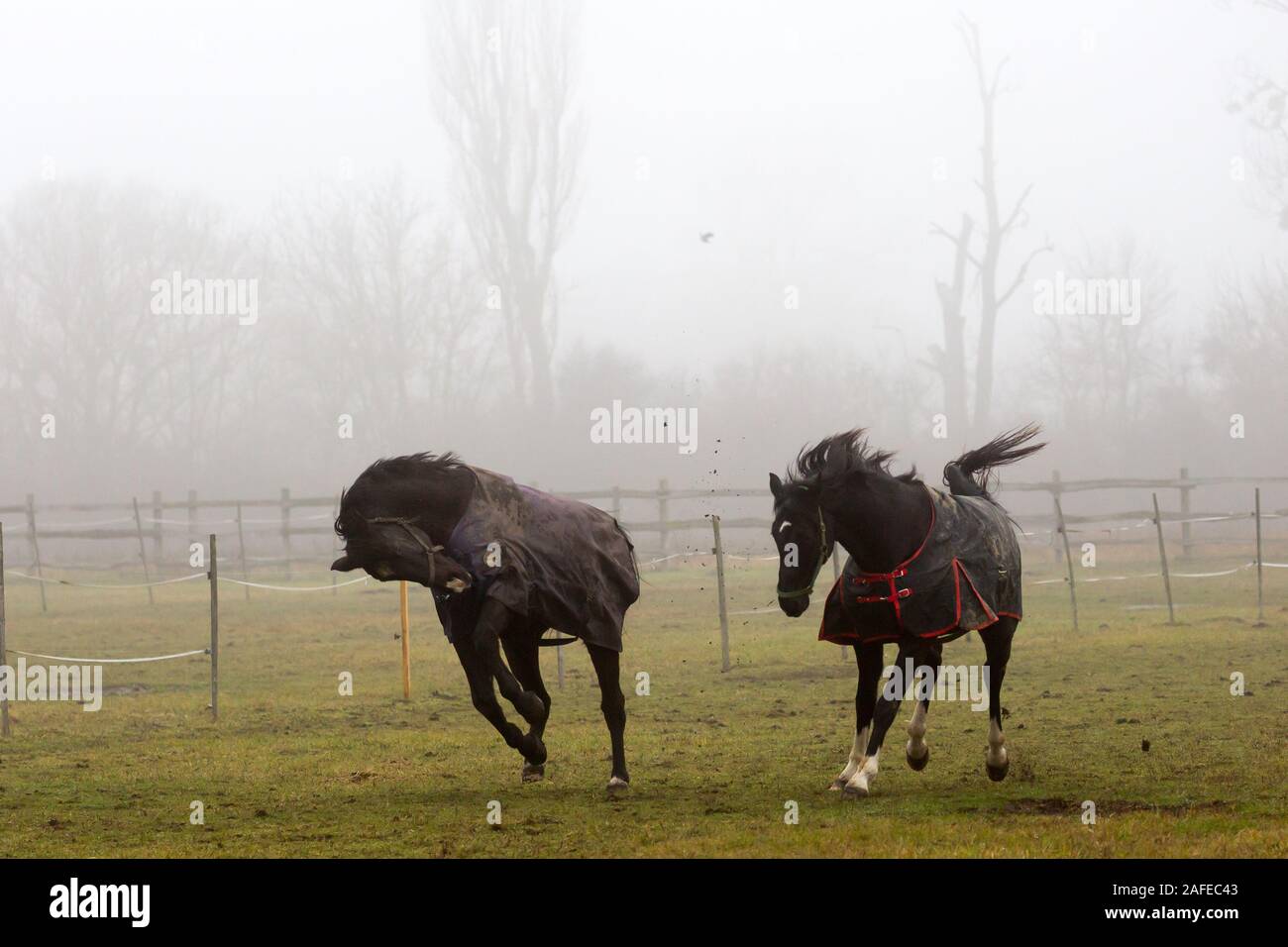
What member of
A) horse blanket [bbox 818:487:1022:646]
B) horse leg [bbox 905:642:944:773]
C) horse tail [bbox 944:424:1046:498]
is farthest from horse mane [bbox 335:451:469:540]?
horse tail [bbox 944:424:1046:498]

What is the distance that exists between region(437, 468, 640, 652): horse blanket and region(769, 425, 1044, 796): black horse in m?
1.15

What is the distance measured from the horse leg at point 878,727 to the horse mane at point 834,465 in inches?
37.0

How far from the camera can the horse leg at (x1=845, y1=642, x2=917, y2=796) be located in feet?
25.8

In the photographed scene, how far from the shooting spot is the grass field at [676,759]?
22.7 feet

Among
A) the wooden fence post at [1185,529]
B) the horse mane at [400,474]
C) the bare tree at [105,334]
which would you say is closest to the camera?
the horse mane at [400,474]

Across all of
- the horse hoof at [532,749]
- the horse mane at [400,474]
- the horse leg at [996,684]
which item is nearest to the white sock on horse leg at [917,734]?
the horse leg at [996,684]

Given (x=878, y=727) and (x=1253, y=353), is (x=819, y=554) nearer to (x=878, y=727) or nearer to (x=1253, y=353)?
(x=878, y=727)

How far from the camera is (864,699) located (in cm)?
829

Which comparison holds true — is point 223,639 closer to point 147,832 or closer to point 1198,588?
point 147,832

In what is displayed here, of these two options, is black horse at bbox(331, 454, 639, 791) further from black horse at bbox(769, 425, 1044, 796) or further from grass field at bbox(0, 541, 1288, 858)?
black horse at bbox(769, 425, 1044, 796)

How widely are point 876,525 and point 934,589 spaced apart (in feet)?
1.51

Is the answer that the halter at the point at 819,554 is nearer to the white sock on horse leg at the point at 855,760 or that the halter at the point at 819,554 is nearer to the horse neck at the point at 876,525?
the horse neck at the point at 876,525

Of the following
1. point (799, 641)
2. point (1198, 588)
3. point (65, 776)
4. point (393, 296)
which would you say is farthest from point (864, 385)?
point (65, 776)

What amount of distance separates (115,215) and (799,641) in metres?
43.4
